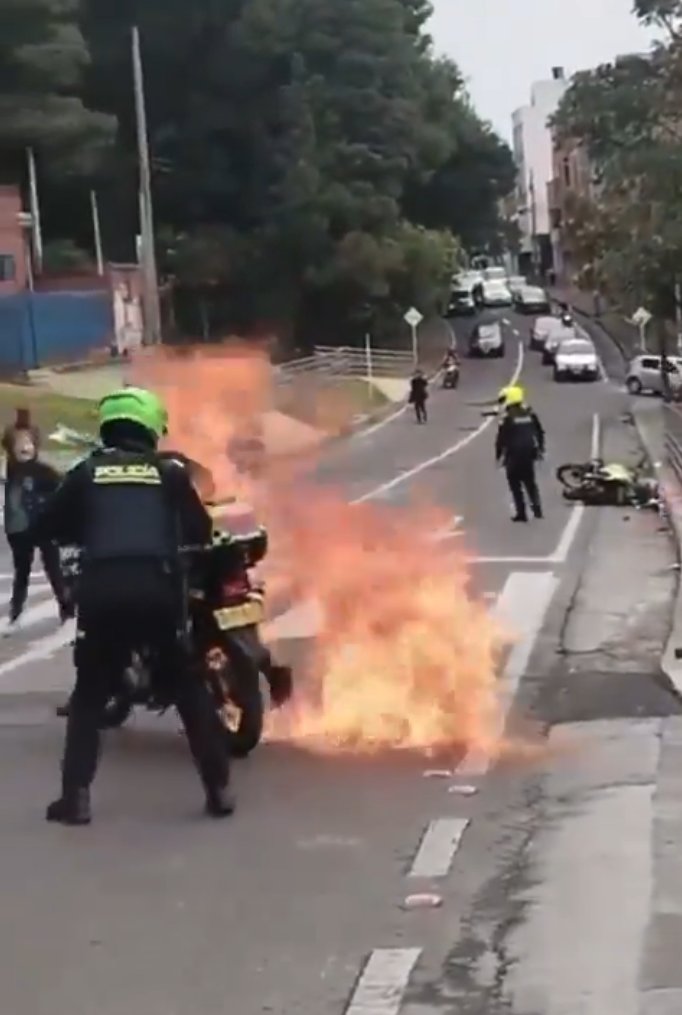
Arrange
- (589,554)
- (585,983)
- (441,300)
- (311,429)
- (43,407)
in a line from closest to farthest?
(585,983) < (589,554) < (311,429) < (43,407) < (441,300)

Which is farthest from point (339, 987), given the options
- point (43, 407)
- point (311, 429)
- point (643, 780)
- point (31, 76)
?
point (31, 76)

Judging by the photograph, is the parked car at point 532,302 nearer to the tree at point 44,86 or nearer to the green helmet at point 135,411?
the tree at point 44,86

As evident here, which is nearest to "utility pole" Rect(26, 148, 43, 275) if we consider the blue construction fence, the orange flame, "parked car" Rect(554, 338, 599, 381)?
the blue construction fence

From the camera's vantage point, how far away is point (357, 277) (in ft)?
251

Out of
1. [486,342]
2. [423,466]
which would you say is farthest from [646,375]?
[423,466]

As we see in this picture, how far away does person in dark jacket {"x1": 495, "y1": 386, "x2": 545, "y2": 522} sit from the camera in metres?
24.9

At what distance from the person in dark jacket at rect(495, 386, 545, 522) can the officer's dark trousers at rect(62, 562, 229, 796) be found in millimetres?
16201

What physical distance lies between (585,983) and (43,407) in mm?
39668

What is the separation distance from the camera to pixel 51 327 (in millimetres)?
58562

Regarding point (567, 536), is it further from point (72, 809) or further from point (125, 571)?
point (125, 571)

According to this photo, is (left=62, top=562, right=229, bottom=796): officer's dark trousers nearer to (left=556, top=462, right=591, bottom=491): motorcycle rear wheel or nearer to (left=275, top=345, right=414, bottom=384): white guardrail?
(left=556, top=462, right=591, bottom=491): motorcycle rear wheel

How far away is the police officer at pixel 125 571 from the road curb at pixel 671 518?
395 cm

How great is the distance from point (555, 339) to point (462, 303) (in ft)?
69.9

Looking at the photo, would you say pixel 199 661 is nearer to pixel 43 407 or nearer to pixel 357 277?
pixel 43 407
